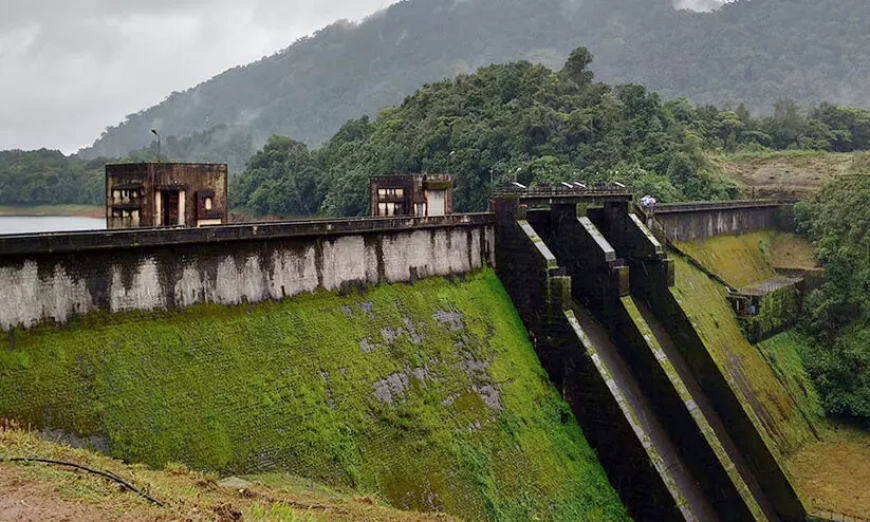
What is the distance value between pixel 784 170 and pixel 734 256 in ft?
76.2

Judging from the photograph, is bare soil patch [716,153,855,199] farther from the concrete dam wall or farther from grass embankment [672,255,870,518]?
the concrete dam wall

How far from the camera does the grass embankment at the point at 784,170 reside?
57562mm

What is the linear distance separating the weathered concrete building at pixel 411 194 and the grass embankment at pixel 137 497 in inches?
1149

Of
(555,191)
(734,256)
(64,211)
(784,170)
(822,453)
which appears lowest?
(822,453)

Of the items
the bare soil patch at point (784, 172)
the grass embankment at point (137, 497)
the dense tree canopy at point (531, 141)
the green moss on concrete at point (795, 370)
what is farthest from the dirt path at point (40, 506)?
the bare soil patch at point (784, 172)

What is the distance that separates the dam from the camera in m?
14.1

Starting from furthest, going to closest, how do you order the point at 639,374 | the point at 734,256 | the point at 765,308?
the point at 734,256 → the point at 765,308 → the point at 639,374

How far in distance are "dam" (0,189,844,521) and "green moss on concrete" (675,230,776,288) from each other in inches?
449

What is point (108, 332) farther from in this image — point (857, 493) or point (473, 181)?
point (473, 181)

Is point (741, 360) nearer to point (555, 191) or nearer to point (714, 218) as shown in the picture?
point (714, 218)

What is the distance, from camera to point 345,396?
17.9m

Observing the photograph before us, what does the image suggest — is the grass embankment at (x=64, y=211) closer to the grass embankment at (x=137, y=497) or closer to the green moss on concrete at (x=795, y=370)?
the green moss on concrete at (x=795, y=370)

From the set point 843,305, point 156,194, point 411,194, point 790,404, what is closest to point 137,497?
point 156,194

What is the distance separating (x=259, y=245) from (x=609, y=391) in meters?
11.2
